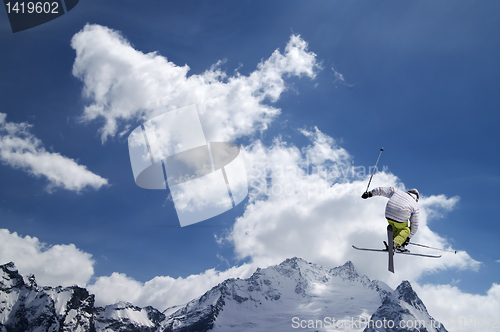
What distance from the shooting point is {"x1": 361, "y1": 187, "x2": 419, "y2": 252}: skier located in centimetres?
1115

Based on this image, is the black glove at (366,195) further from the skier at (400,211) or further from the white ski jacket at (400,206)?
the white ski jacket at (400,206)

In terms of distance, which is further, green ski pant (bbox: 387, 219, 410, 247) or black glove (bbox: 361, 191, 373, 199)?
black glove (bbox: 361, 191, 373, 199)

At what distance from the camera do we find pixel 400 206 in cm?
1114

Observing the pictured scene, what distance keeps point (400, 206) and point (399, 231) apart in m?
1.06

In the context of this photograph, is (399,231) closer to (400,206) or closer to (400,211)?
(400,211)

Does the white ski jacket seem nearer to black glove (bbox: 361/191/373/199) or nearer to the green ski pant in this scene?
black glove (bbox: 361/191/373/199)

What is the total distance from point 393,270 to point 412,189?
3.39m

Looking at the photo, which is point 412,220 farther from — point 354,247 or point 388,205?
point 354,247

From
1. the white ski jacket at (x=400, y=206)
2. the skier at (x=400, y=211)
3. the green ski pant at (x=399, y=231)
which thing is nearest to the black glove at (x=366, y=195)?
the skier at (x=400, y=211)

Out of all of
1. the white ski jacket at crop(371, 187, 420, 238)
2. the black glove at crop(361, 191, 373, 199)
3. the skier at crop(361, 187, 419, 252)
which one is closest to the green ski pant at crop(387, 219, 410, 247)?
the skier at crop(361, 187, 419, 252)

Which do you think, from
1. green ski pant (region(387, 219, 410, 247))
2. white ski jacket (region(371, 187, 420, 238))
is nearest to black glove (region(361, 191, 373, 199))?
white ski jacket (region(371, 187, 420, 238))

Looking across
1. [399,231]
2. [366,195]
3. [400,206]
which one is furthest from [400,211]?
[366,195]

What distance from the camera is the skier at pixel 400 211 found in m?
11.2

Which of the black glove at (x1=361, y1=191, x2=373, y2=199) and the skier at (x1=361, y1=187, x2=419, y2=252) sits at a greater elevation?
the black glove at (x1=361, y1=191, x2=373, y2=199)
